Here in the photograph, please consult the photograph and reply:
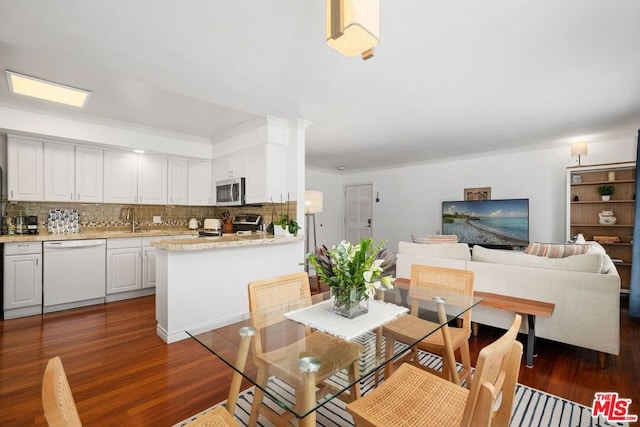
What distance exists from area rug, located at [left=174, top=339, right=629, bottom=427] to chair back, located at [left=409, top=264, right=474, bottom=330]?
1.85 feet

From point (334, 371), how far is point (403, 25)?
197 cm

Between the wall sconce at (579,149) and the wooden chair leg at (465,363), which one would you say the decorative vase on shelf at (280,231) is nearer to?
the wooden chair leg at (465,363)

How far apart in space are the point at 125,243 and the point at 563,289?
5.01m

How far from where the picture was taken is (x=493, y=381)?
989 mm

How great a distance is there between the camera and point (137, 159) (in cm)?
454

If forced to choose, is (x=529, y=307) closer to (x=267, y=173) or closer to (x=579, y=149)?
(x=267, y=173)

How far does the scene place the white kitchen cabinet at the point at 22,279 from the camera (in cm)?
334

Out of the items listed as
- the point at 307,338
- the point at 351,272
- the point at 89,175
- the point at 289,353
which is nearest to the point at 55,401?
the point at 289,353

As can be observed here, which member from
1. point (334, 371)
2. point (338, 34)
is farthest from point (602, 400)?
point (338, 34)

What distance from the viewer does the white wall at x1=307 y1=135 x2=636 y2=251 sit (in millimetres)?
4930

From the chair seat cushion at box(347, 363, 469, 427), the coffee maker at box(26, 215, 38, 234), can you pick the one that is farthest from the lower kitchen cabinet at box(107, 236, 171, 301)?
the chair seat cushion at box(347, 363, 469, 427)

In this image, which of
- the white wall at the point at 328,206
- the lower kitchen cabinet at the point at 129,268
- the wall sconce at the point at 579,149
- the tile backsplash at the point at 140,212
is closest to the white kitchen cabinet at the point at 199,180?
the tile backsplash at the point at 140,212

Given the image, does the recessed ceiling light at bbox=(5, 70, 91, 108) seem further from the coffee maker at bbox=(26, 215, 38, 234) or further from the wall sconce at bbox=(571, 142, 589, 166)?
the wall sconce at bbox=(571, 142, 589, 166)

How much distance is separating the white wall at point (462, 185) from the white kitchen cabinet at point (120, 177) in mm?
3966
